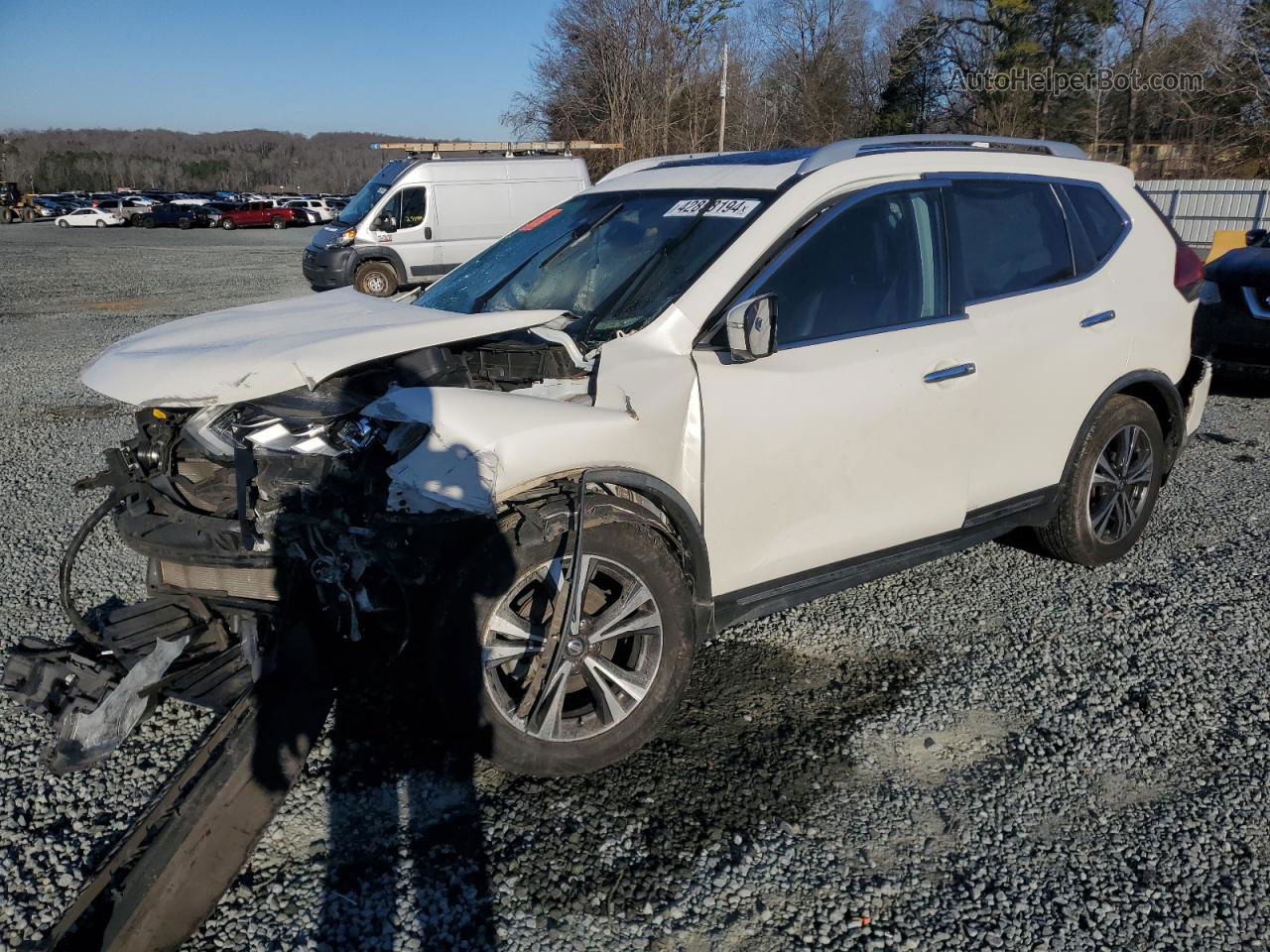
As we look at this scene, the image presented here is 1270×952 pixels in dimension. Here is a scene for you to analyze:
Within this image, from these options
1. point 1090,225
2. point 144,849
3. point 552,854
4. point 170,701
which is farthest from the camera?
point 1090,225

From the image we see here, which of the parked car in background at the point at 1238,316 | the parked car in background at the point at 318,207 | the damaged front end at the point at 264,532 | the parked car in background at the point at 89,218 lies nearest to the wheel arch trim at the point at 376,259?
the parked car in background at the point at 1238,316

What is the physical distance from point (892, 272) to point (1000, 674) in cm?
158

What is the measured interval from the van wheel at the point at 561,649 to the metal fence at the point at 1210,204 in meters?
25.1

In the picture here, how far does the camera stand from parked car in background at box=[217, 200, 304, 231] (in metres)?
49.2

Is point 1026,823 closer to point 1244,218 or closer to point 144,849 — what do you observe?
point 144,849

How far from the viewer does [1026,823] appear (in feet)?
9.27

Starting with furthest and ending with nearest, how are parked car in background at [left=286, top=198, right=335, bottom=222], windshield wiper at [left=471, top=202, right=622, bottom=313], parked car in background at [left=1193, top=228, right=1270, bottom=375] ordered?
parked car in background at [left=286, top=198, right=335, bottom=222], parked car in background at [left=1193, top=228, right=1270, bottom=375], windshield wiper at [left=471, top=202, right=622, bottom=313]

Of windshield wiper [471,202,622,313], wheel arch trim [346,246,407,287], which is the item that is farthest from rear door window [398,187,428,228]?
windshield wiper [471,202,622,313]

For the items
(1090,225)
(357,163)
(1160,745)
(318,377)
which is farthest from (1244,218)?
(357,163)

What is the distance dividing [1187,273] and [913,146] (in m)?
1.78

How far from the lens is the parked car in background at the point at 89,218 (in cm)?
4769

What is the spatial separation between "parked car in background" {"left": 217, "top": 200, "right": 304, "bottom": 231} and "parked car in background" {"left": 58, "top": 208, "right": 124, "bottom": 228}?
5352mm

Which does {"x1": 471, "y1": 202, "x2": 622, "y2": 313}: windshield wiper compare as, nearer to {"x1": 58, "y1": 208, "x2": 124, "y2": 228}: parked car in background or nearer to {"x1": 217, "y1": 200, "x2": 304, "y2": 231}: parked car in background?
{"x1": 217, "y1": 200, "x2": 304, "y2": 231}: parked car in background

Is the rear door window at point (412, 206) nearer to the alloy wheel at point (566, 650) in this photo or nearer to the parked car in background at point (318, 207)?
the alloy wheel at point (566, 650)
